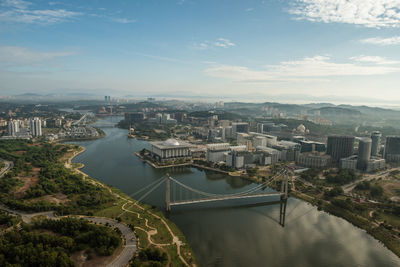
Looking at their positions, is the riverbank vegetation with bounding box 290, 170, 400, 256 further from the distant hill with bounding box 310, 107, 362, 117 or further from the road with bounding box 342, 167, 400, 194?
the distant hill with bounding box 310, 107, 362, 117

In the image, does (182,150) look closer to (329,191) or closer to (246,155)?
(246,155)

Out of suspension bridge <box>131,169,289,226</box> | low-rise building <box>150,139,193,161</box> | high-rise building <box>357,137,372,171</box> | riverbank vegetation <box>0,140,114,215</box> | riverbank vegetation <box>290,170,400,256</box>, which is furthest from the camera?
low-rise building <box>150,139,193,161</box>

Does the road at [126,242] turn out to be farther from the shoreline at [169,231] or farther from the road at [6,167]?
the road at [6,167]

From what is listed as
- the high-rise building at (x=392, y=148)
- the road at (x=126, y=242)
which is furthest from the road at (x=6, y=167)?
the high-rise building at (x=392, y=148)

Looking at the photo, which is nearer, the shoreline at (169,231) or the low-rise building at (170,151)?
the shoreline at (169,231)

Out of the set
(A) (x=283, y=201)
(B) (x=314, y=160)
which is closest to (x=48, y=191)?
(A) (x=283, y=201)

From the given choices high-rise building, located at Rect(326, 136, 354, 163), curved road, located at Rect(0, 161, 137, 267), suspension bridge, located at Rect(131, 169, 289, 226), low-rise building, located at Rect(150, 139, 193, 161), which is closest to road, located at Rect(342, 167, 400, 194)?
high-rise building, located at Rect(326, 136, 354, 163)
